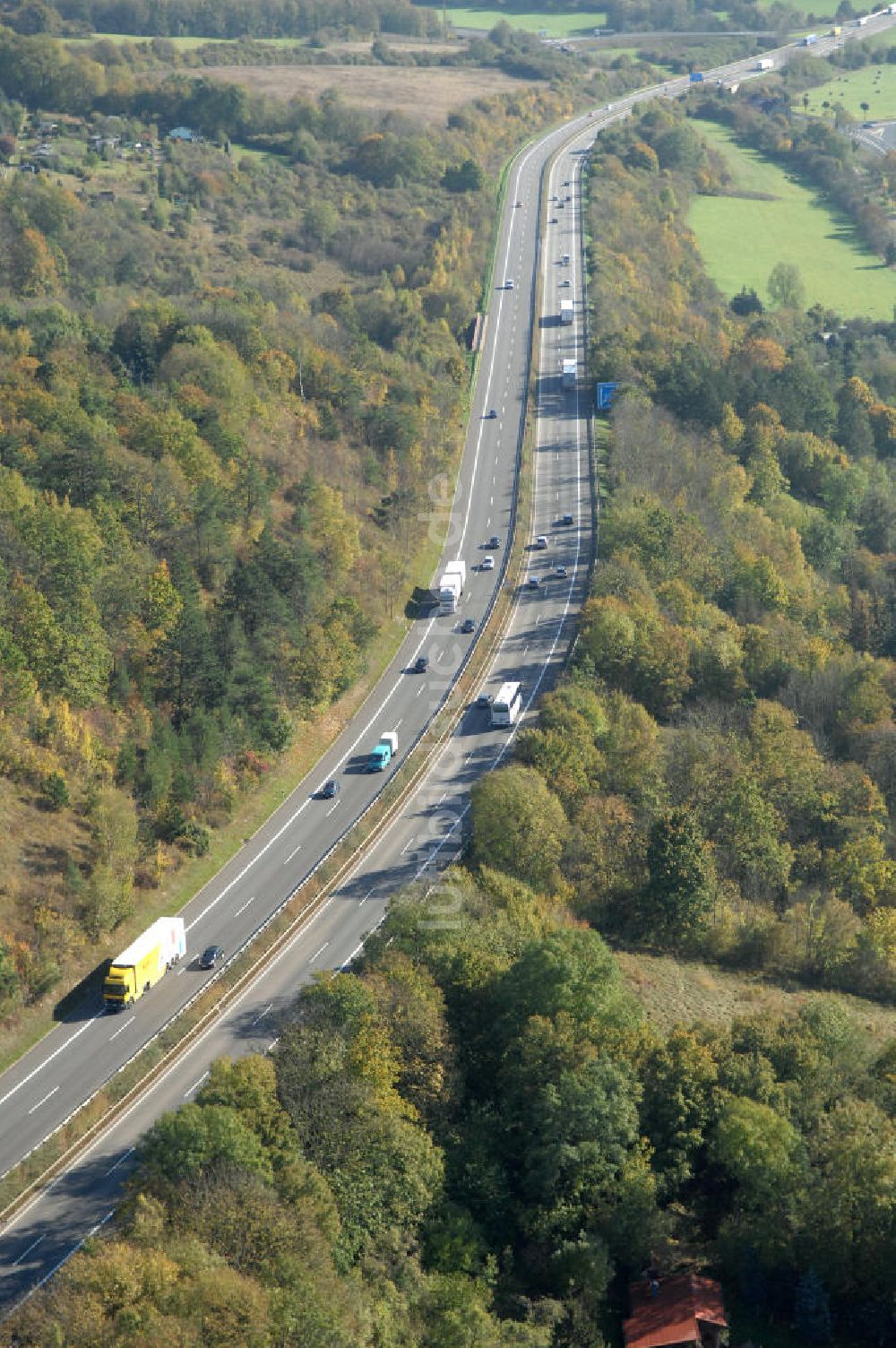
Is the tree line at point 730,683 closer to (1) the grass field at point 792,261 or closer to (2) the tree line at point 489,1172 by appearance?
(2) the tree line at point 489,1172

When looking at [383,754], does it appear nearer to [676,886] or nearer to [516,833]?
[516,833]

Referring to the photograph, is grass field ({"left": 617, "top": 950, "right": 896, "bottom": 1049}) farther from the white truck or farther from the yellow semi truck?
the white truck

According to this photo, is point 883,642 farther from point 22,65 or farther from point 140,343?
point 22,65

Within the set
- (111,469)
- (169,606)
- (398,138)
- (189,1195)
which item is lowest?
(189,1195)

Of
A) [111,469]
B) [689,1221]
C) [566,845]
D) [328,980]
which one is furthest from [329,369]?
[689,1221]

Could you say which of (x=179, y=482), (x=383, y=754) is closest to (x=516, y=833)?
(x=383, y=754)

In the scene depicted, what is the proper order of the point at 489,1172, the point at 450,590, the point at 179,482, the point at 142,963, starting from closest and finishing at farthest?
the point at 489,1172, the point at 142,963, the point at 179,482, the point at 450,590

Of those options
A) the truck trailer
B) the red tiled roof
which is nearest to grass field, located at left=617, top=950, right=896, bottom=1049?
the red tiled roof
